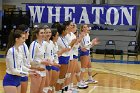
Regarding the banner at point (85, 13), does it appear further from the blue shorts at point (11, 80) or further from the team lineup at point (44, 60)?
the blue shorts at point (11, 80)

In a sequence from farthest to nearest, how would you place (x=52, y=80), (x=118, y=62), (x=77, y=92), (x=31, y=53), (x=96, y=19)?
1. (x=96, y=19)
2. (x=118, y=62)
3. (x=77, y=92)
4. (x=52, y=80)
5. (x=31, y=53)

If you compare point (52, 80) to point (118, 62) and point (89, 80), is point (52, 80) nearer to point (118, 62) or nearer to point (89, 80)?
point (89, 80)

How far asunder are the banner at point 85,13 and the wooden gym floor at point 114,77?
3.49 m

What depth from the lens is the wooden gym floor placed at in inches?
386

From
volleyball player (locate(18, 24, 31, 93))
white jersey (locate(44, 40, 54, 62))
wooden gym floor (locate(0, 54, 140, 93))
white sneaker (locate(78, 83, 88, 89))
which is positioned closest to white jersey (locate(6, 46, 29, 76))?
volleyball player (locate(18, 24, 31, 93))

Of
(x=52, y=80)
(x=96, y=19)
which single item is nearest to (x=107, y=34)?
(x=96, y=19)

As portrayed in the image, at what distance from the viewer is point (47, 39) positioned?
677 centimetres

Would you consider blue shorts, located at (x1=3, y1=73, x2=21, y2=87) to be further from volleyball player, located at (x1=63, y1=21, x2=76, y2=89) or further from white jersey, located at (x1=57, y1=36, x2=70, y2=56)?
volleyball player, located at (x1=63, y1=21, x2=76, y2=89)

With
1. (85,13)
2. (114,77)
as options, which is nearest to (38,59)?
(114,77)

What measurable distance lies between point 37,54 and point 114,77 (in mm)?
6150

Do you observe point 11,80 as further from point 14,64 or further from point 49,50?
point 49,50

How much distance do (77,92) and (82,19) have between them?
990cm

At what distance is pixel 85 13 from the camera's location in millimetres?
18469

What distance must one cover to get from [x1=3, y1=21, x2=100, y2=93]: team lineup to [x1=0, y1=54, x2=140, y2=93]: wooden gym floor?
→ 649 mm
